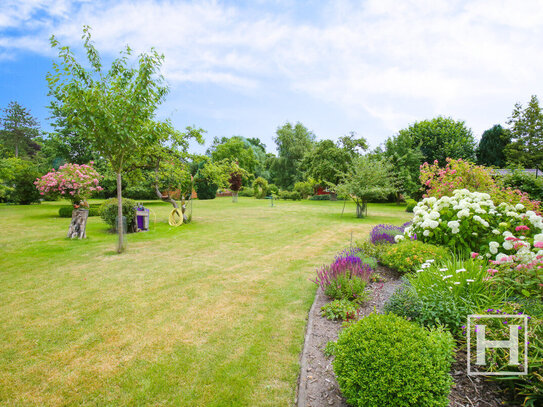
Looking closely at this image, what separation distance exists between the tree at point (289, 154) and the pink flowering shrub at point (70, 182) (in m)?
28.4

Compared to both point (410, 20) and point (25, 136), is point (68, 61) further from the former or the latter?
point (25, 136)

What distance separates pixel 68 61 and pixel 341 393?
320 inches

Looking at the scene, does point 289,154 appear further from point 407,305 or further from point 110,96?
point 407,305

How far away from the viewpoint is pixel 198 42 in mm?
9688

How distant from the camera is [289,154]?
4000 centimetres

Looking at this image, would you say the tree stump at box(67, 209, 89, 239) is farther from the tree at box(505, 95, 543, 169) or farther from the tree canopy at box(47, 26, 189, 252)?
the tree at box(505, 95, 543, 169)

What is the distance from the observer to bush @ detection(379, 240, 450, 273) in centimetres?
438

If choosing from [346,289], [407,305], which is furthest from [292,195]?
[407,305]

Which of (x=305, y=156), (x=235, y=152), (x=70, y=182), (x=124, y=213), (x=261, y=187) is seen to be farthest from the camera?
(x=235, y=152)

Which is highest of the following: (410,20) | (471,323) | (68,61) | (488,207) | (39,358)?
(410,20)

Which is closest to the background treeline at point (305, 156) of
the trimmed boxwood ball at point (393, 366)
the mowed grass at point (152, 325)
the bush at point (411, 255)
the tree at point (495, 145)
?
the tree at point (495, 145)

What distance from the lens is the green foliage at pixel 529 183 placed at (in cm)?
960

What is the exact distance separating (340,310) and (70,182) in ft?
44.7

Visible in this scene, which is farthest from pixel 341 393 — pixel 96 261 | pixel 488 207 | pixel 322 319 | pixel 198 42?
pixel 198 42
